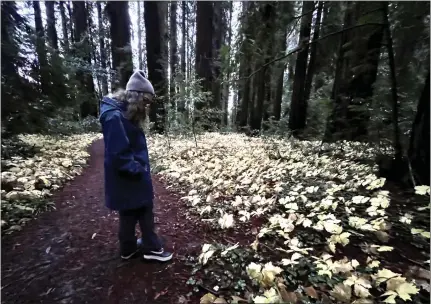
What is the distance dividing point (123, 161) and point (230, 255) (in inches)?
55.7

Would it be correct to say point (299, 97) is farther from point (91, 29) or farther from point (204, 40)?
point (91, 29)

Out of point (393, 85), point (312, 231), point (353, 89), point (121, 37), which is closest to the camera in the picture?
point (312, 231)

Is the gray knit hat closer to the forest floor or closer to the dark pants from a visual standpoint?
the dark pants

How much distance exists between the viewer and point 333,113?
244 inches

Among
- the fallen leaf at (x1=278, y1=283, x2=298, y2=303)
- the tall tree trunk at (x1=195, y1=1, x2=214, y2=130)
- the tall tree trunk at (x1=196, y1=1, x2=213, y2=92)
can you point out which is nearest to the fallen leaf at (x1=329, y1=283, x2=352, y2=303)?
the fallen leaf at (x1=278, y1=283, x2=298, y2=303)

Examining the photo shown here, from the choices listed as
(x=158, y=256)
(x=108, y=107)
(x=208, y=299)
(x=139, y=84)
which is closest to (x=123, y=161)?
(x=108, y=107)

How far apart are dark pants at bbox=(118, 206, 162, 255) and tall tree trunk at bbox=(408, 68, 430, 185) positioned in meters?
3.52

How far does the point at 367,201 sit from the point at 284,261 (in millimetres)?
1844

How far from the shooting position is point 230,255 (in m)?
2.76

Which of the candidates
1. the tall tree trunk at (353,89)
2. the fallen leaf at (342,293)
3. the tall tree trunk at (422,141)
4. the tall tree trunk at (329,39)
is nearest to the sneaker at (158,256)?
the fallen leaf at (342,293)

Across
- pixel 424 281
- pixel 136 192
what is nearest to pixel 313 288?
pixel 424 281

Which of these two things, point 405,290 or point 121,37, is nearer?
point 405,290

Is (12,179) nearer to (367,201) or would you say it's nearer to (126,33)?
(367,201)

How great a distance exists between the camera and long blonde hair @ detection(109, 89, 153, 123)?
255 cm
